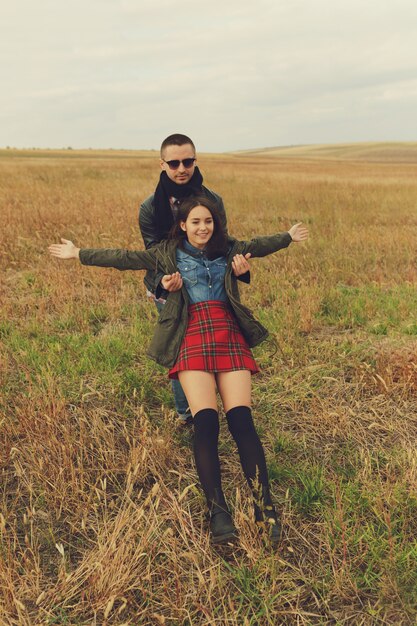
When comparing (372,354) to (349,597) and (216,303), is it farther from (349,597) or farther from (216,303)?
(349,597)

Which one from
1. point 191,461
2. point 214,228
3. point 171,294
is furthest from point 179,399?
point 214,228

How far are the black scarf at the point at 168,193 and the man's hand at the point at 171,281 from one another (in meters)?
0.55

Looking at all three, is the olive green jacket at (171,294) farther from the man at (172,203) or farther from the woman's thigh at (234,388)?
the woman's thigh at (234,388)

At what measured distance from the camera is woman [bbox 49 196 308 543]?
263cm

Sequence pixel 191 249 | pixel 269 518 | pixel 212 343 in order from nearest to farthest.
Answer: pixel 269 518 → pixel 212 343 → pixel 191 249

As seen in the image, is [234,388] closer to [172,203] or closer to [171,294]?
[171,294]

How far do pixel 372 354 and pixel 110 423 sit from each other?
100 inches

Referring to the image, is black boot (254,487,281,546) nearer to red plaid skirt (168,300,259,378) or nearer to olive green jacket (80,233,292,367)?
red plaid skirt (168,300,259,378)

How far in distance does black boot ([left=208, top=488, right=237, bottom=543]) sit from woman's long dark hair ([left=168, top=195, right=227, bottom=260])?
5.17 ft

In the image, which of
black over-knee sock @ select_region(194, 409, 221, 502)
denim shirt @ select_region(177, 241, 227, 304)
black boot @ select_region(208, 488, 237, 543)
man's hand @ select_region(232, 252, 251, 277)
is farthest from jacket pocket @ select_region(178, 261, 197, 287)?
black boot @ select_region(208, 488, 237, 543)

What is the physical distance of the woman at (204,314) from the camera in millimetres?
2626

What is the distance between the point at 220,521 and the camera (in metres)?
2.21

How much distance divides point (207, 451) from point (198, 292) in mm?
1094

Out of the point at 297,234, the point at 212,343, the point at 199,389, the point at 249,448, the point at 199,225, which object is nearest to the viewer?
the point at 249,448
